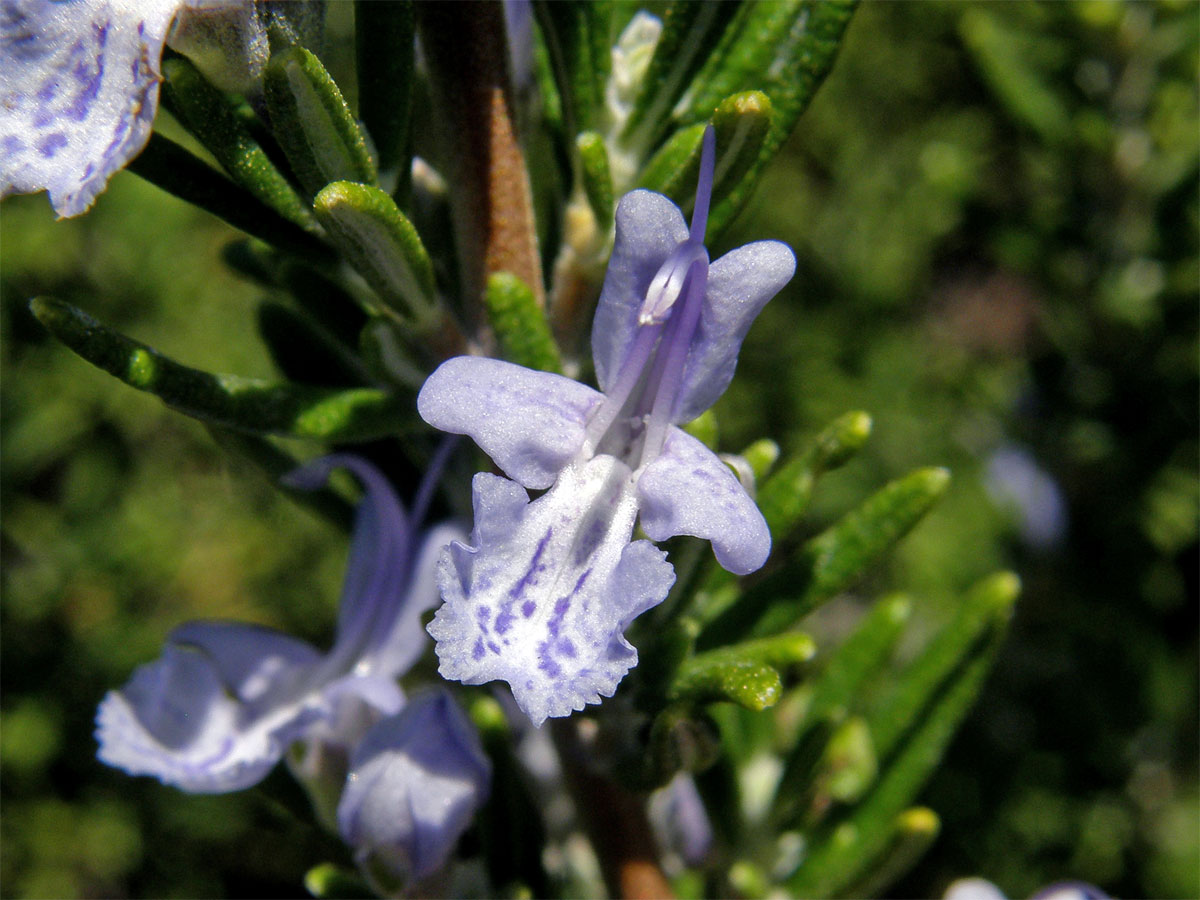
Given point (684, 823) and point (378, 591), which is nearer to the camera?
point (378, 591)

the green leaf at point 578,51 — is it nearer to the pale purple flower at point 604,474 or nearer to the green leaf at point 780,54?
the green leaf at point 780,54

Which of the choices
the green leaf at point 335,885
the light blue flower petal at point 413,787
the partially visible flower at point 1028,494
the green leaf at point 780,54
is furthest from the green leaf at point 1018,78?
the green leaf at point 335,885

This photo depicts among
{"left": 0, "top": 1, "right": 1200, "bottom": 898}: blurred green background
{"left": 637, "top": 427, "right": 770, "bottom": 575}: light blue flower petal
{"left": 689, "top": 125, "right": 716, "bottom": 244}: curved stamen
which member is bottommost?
{"left": 0, "top": 1, "right": 1200, "bottom": 898}: blurred green background

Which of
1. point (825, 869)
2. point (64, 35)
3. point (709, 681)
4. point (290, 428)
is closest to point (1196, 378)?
point (825, 869)

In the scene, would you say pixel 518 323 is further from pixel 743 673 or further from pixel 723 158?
pixel 743 673

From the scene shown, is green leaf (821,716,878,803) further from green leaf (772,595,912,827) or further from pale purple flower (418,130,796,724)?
pale purple flower (418,130,796,724)

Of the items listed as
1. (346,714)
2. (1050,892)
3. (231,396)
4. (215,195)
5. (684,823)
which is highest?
(215,195)

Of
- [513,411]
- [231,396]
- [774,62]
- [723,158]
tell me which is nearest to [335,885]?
[231,396]

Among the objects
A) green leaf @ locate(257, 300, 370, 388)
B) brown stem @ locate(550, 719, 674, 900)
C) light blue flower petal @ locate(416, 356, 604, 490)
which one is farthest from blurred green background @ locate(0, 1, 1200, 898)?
light blue flower petal @ locate(416, 356, 604, 490)
